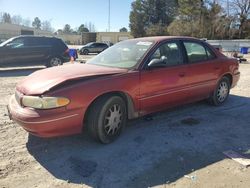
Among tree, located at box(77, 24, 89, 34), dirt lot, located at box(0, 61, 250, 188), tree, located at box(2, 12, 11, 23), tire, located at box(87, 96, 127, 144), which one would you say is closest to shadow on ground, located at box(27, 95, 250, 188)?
dirt lot, located at box(0, 61, 250, 188)

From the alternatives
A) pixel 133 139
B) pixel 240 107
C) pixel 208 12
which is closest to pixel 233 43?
pixel 208 12

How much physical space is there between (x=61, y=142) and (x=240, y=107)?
162 inches

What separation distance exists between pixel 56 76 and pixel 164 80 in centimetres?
184

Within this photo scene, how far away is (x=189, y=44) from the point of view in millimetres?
5883

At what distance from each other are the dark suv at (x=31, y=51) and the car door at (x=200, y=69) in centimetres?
976

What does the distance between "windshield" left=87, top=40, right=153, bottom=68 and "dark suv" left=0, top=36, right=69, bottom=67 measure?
9.27 m

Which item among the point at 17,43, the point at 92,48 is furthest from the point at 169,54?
the point at 92,48

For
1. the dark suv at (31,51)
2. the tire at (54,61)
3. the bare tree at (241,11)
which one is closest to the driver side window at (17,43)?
the dark suv at (31,51)

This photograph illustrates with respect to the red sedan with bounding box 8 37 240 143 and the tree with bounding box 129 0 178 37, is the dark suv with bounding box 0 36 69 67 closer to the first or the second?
the red sedan with bounding box 8 37 240 143

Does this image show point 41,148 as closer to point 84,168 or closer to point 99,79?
point 84,168

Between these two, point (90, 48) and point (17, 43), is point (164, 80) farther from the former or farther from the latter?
point (90, 48)

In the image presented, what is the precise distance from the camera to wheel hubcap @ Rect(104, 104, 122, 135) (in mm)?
4375

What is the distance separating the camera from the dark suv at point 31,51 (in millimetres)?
13648

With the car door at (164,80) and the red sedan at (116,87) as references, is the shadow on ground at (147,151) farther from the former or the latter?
the car door at (164,80)
